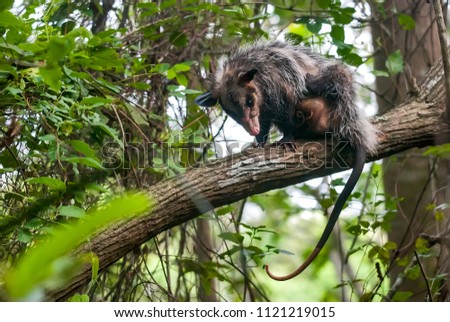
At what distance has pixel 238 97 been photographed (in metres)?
3.72

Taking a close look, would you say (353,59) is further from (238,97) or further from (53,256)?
(53,256)

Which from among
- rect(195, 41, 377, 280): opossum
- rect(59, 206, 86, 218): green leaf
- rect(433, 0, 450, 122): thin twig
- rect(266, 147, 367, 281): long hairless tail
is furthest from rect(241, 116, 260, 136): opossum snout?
rect(59, 206, 86, 218): green leaf

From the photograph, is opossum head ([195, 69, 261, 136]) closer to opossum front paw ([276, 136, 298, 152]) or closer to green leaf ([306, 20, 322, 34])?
opossum front paw ([276, 136, 298, 152])

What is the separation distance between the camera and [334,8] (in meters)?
3.71

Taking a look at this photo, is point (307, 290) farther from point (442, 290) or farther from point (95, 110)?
point (95, 110)

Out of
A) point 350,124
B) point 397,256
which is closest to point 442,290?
point 397,256

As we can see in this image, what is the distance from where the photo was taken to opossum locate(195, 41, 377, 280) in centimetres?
350

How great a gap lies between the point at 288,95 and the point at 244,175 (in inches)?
34.2

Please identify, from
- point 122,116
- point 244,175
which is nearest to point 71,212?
point 244,175

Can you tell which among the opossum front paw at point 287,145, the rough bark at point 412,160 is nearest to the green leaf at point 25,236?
the opossum front paw at point 287,145
